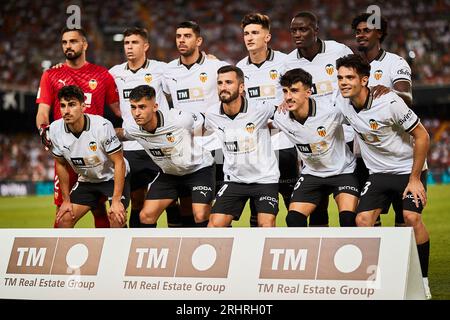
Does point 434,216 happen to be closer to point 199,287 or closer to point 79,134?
point 79,134

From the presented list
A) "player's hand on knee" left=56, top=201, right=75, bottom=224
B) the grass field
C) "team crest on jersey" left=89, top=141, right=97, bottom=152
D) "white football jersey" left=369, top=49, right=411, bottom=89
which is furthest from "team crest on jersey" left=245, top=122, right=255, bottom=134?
the grass field

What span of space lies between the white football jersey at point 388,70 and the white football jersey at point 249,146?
1.14 metres

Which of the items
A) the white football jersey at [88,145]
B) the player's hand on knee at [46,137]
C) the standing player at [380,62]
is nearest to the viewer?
the standing player at [380,62]

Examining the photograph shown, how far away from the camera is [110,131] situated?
7828mm

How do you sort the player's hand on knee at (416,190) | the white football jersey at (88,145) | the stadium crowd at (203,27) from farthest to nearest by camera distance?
the stadium crowd at (203,27) → the white football jersey at (88,145) → the player's hand on knee at (416,190)

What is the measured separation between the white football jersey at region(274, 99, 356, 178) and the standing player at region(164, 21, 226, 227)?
1.22 metres

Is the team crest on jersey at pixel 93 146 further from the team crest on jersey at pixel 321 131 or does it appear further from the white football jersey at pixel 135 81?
the team crest on jersey at pixel 321 131

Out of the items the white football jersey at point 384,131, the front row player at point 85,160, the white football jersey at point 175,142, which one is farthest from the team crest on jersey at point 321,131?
the front row player at point 85,160

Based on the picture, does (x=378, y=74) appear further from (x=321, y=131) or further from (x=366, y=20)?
(x=321, y=131)

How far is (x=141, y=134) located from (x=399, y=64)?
8.77 ft

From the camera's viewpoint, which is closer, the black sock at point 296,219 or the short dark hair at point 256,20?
the black sock at point 296,219

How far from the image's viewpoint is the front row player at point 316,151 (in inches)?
283

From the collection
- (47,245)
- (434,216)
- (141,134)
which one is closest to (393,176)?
(141,134)

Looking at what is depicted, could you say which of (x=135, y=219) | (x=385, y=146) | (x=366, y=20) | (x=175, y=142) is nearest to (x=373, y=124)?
(x=385, y=146)
